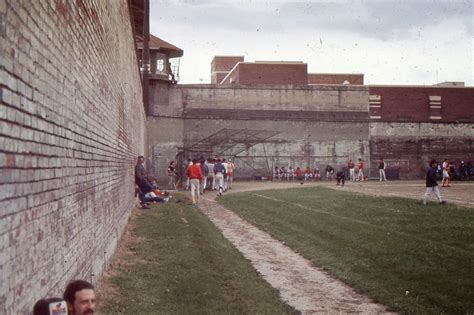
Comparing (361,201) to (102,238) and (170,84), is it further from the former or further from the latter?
(170,84)

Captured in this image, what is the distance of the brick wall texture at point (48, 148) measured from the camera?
8.93ft

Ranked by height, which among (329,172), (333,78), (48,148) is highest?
(333,78)

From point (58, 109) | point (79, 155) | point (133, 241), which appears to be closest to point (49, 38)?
point (58, 109)

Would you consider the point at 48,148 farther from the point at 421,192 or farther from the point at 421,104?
the point at 421,104

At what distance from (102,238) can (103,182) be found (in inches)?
31.7

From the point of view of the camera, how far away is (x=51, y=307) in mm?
2629

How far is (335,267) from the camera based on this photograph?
883cm

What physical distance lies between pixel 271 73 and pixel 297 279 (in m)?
40.5

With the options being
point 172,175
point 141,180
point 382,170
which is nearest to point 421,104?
point 382,170

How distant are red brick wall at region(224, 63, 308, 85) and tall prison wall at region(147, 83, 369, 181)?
5.60 meters

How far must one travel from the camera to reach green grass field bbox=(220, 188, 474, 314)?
6.91 metres

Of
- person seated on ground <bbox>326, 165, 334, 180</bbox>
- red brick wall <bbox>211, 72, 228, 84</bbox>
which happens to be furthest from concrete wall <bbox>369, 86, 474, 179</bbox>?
red brick wall <bbox>211, 72, 228, 84</bbox>

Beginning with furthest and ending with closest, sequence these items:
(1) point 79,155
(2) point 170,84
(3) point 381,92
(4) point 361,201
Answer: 1. (3) point 381,92
2. (2) point 170,84
3. (4) point 361,201
4. (1) point 79,155

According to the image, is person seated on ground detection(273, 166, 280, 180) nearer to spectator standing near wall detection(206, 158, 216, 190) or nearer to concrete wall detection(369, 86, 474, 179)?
concrete wall detection(369, 86, 474, 179)
